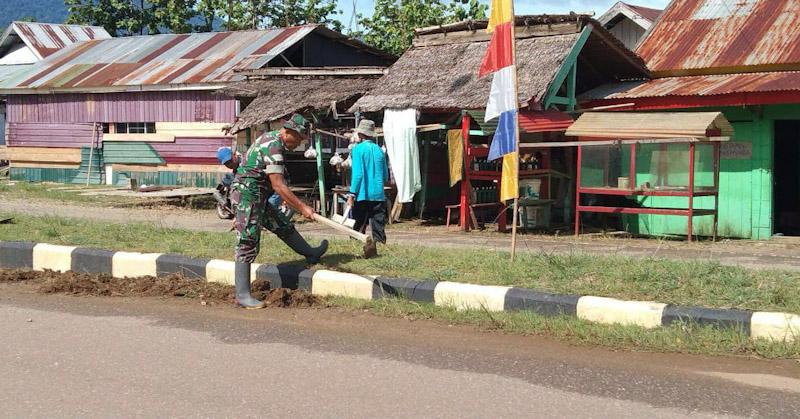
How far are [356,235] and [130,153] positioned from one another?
1915 cm

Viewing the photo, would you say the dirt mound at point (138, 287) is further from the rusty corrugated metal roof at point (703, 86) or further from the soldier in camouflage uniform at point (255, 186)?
the rusty corrugated metal roof at point (703, 86)

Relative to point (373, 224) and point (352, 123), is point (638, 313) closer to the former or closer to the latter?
point (373, 224)

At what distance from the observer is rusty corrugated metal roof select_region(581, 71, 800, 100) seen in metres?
12.8

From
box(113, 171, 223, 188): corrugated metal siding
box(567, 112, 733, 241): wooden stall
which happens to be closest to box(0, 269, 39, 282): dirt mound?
box(567, 112, 733, 241): wooden stall

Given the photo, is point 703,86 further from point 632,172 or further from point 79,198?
point 79,198

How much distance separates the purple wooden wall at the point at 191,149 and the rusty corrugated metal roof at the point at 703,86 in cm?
1149

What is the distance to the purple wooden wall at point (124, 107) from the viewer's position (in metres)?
23.6

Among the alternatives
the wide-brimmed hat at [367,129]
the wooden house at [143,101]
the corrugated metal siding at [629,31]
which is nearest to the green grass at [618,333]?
the wide-brimmed hat at [367,129]

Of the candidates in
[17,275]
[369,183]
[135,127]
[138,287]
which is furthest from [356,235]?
[135,127]

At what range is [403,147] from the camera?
49.2ft

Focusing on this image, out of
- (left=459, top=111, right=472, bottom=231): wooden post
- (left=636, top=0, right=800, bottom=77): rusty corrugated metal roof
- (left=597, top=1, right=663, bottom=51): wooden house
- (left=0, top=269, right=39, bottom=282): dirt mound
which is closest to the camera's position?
(left=0, top=269, right=39, bottom=282): dirt mound

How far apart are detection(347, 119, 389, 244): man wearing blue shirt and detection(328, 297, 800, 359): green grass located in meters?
3.30

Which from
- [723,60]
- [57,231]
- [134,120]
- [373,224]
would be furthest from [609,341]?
[134,120]

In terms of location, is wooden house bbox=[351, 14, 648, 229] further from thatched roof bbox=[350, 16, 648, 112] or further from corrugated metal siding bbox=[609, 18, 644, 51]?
corrugated metal siding bbox=[609, 18, 644, 51]
